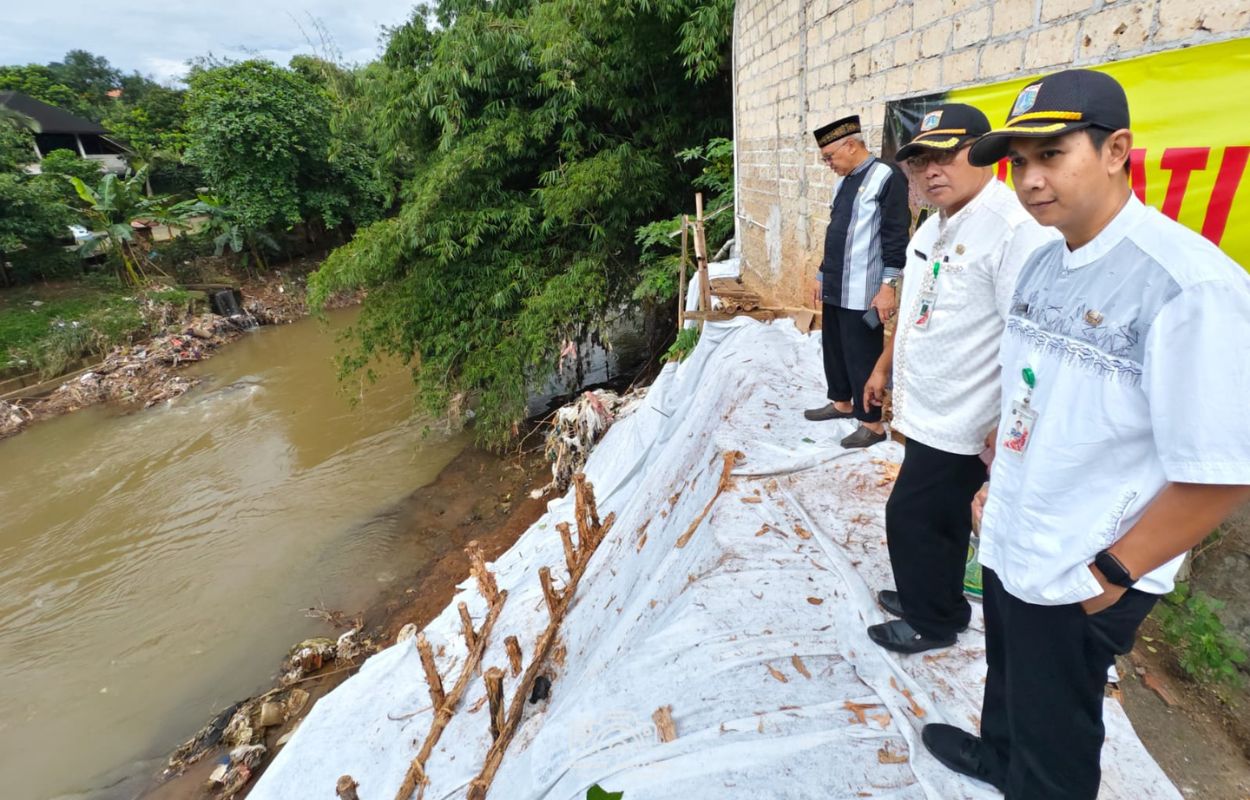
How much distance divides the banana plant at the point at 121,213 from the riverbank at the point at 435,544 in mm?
12367

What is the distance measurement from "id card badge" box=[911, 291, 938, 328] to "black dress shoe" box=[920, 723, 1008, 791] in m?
1.14

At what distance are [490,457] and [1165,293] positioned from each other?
834 centimetres

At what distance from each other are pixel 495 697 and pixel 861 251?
268cm

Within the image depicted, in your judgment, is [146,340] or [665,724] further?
[146,340]

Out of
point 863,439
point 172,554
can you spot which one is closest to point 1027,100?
point 863,439

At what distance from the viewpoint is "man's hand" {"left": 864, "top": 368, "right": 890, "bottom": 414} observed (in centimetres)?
243

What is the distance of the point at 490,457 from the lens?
28.6 ft

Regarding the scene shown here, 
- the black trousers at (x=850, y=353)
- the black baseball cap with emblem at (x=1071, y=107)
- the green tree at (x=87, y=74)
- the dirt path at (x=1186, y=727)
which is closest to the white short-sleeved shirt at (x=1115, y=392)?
the black baseball cap with emblem at (x=1071, y=107)

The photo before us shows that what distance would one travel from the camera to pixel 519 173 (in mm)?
7645

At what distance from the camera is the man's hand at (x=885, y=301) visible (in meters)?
2.71

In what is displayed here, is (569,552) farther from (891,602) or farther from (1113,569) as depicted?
(1113,569)

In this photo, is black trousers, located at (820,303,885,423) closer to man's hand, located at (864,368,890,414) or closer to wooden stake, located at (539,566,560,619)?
man's hand, located at (864,368,890,414)

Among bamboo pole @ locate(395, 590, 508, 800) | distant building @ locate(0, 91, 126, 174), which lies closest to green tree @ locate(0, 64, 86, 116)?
distant building @ locate(0, 91, 126, 174)

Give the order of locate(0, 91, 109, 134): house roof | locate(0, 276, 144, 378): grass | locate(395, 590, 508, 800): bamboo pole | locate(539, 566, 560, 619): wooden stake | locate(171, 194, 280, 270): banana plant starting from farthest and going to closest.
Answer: locate(0, 91, 109, 134): house roof, locate(171, 194, 280, 270): banana plant, locate(0, 276, 144, 378): grass, locate(539, 566, 560, 619): wooden stake, locate(395, 590, 508, 800): bamboo pole
